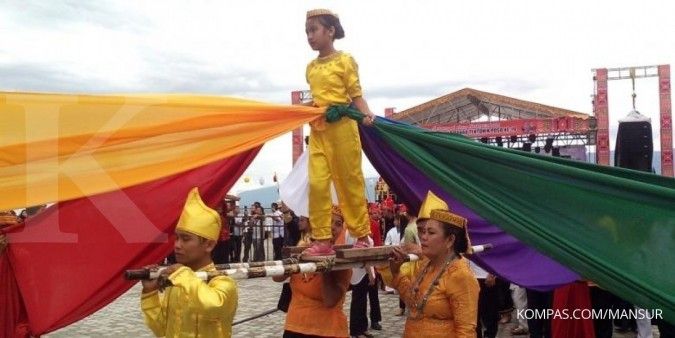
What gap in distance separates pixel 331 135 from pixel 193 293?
1387 millimetres

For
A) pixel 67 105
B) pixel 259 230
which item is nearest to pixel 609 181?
pixel 67 105

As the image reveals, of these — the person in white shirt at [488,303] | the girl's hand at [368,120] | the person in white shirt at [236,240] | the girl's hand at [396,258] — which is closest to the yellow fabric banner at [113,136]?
the girl's hand at [368,120]

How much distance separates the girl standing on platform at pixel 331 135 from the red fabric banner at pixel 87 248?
1014mm

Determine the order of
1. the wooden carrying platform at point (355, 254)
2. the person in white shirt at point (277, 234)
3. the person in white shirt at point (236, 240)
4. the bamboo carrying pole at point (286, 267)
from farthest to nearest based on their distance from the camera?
the person in white shirt at point (277, 234) → the person in white shirt at point (236, 240) → the wooden carrying platform at point (355, 254) → the bamboo carrying pole at point (286, 267)

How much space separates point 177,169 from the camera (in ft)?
11.9

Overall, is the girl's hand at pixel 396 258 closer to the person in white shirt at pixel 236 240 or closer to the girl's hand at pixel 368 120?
the girl's hand at pixel 368 120

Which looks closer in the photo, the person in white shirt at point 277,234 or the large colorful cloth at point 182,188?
the large colorful cloth at point 182,188

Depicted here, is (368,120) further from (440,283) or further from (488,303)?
(488,303)

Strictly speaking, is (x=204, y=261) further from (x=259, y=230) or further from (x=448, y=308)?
(x=259, y=230)

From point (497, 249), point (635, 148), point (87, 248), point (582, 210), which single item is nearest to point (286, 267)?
point (87, 248)

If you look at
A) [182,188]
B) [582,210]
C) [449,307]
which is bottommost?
[449,307]

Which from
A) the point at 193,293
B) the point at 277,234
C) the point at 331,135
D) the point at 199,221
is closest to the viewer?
the point at 193,293

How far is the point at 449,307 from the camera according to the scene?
377cm

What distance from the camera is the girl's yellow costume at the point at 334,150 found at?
396cm
